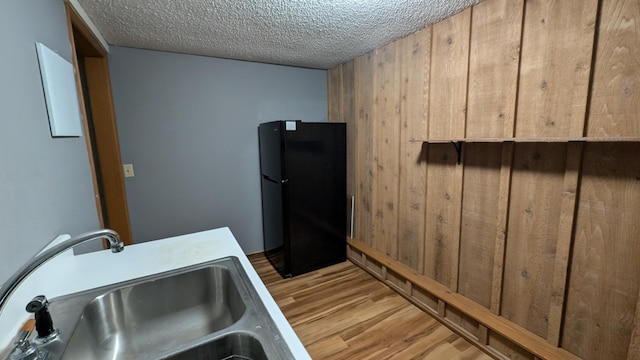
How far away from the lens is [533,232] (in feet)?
5.02

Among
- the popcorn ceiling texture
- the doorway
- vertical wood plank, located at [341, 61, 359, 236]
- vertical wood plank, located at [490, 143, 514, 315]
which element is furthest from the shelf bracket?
the doorway

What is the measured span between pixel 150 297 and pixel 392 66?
234cm

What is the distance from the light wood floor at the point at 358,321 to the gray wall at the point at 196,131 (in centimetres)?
100

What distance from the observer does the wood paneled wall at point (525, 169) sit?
4.00 feet

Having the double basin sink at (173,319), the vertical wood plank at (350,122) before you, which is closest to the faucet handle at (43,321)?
the double basin sink at (173,319)

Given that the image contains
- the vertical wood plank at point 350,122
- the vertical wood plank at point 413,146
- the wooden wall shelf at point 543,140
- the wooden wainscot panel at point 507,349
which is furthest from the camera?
the vertical wood plank at point 350,122

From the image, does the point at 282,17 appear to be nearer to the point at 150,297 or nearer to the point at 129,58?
the point at 129,58

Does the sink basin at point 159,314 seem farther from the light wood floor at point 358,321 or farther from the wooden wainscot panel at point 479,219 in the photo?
the wooden wainscot panel at point 479,219

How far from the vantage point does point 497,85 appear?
63.3 inches

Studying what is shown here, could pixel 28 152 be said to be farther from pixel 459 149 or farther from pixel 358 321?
pixel 459 149

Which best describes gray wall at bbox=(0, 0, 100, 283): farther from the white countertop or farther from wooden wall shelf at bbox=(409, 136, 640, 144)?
wooden wall shelf at bbox=(409, 136, 640, 144)

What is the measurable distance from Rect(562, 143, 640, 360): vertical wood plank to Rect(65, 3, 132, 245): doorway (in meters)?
3.15

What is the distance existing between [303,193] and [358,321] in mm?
1211

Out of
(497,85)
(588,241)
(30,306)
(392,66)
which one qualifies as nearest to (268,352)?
(30,306)
